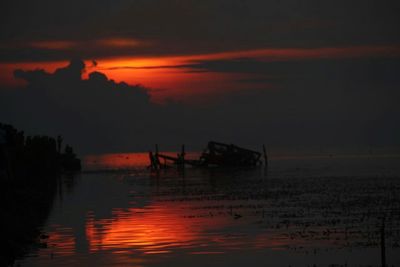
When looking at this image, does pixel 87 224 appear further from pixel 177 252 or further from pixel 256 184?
pixel 256 184

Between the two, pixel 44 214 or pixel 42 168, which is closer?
pixel 44 214

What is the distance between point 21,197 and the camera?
38.0m

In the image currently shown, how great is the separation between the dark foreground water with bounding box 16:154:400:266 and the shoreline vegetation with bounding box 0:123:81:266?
596 mm

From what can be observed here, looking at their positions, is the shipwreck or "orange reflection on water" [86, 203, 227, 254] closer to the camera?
"orange reflection on water" [86, 203, 227, 254]

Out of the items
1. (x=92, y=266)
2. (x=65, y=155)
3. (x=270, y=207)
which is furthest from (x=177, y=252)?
(x=65, y=155)

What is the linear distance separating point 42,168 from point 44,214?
21217 mm

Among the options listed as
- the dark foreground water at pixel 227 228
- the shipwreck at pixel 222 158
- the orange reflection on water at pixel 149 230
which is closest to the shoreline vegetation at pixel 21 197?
the dark foreground water at pixel 227 228

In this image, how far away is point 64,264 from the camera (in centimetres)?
2436

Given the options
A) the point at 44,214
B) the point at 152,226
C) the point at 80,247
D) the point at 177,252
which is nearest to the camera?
the point at 177,252

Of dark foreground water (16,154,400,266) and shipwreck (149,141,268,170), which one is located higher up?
shipwreck (149,141,268,170)

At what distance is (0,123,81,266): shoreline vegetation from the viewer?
87.2 feet

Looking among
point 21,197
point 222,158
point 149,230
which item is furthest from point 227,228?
point 222,158

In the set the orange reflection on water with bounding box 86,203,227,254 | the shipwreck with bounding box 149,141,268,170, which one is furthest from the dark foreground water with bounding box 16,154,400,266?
the shipwreck with bounding box 149,141,268,170

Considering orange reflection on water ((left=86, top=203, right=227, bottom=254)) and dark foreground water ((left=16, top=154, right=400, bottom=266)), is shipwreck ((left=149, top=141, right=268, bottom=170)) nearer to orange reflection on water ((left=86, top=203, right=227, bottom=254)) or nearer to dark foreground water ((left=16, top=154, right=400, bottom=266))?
dark foreground water ((left=16, top=154, right=400, bottom=266))
